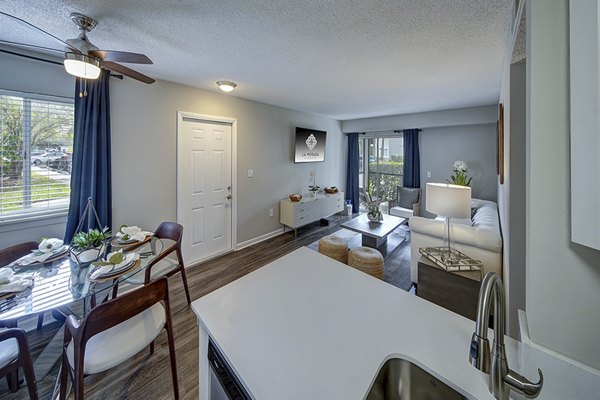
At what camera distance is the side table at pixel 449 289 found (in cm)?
202

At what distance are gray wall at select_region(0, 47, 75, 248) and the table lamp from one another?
361cm

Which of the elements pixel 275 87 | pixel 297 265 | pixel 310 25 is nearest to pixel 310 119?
pixel 275 87

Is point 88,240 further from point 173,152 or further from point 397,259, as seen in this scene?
point 397,259

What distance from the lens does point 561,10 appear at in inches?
27.1

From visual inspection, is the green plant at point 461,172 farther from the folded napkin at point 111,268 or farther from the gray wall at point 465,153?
the folded napkin at point 111,268

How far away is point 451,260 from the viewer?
7.07 feet

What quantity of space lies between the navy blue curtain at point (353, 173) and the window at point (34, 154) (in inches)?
215

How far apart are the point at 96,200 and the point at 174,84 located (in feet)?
5.46

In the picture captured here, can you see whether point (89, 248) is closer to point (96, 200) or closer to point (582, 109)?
point (96, 200)

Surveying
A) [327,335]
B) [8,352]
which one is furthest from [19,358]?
[327,335]

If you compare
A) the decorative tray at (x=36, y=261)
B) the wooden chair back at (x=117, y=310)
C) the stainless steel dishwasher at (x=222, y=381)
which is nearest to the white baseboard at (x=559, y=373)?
the stainless steel dishwasher at (x=222, y=381)

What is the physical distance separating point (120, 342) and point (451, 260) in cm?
257

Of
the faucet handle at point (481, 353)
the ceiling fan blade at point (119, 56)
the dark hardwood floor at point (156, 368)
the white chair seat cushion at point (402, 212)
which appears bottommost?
the dark hardwood floor at point (156, 368)

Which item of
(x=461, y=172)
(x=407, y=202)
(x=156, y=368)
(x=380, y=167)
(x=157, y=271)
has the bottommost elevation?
(x=156, y=368)
